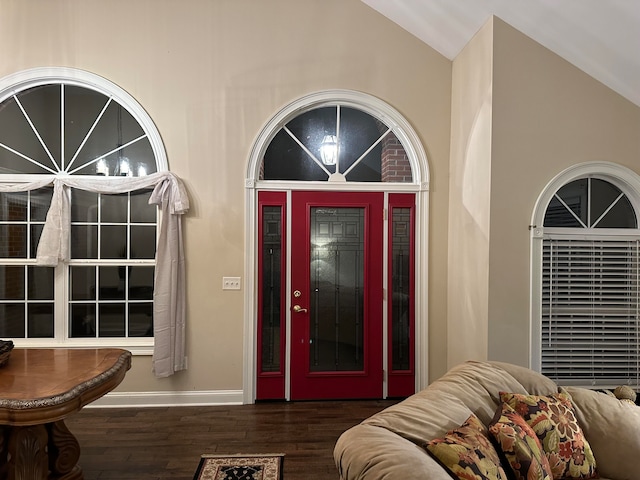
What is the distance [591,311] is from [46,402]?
376cm

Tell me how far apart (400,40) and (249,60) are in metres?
1.39

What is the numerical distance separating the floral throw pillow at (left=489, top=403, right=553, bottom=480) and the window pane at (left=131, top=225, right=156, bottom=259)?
125 inches

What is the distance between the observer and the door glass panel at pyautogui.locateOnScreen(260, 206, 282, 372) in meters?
4.12

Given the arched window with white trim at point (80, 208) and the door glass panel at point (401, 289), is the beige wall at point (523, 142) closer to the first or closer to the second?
the door glass panel at point (401, 289)

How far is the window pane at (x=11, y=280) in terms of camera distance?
13.1ft

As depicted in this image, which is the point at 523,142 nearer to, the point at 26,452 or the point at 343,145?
the point at 343,145

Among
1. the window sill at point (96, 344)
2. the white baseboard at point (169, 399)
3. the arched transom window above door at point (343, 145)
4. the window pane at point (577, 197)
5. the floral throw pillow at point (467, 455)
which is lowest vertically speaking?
the white baseboard at point (169, 399)

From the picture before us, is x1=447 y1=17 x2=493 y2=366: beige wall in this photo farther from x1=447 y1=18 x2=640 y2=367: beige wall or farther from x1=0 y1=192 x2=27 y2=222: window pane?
x1=0 y1=192 x2=27 y2=222: window pane

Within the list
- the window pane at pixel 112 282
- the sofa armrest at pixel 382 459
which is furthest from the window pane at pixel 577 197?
the window pane at pixel 112 282

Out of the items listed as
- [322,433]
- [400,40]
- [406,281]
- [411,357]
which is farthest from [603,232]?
[322,433]

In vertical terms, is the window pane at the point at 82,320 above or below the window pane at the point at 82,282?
below

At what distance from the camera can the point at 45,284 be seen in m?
3.99

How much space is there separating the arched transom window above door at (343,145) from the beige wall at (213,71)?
0.51ft

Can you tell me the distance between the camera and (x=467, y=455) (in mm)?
1689
